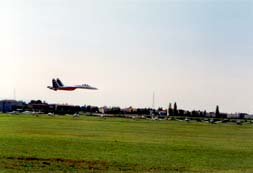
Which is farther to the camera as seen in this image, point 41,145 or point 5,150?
point 41,145

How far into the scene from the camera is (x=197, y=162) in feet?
113

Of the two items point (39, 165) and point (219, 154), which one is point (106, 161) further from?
point (219, 154)

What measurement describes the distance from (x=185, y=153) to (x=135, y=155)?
522 cm

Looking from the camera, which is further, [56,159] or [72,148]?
[72,148]

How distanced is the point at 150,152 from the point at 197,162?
663 cm

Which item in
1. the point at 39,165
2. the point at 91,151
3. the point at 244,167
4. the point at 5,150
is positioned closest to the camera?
the point at 39,165

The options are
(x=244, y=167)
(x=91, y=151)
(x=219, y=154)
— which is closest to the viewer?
(x=244, y=167)

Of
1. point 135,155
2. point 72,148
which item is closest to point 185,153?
point 135,155

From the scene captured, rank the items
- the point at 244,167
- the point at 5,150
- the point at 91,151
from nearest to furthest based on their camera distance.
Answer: the point at 244,167, the point at 5,150, the point at 91,151

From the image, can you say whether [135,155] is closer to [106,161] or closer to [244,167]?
[106,161]

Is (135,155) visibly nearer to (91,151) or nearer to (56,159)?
(91,151)

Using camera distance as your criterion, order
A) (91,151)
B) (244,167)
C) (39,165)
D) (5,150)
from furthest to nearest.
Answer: (91,151) < (5,150) < (244,167) < (39,165)

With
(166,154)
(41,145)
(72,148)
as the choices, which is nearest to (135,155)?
(166,154)

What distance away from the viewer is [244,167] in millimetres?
32469
